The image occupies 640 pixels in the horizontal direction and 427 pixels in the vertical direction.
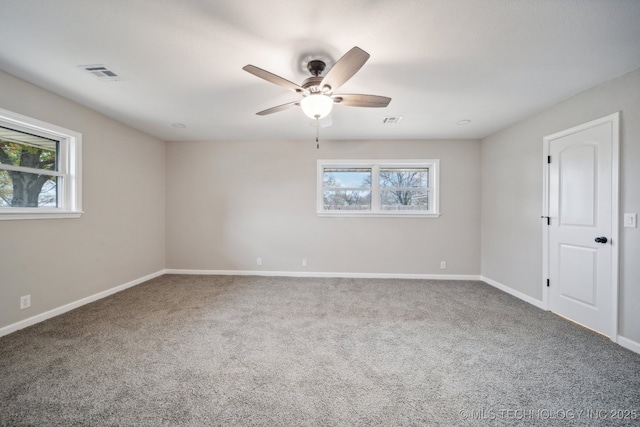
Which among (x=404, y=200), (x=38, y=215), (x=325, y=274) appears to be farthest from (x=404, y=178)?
(x=38, y=215)

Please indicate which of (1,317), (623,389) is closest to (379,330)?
(623,389)

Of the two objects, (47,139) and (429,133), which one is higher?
(429,133)

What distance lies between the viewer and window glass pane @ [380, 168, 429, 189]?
431 cm

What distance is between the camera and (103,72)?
2.18m

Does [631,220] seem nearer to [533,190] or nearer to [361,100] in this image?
[533,190]

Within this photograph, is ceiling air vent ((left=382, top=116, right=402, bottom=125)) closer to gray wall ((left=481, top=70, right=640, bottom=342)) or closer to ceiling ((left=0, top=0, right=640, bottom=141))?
ceiling ((left=0, top=0, right=640, bottom=141))

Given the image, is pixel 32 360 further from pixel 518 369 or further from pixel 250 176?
pixel 518 369

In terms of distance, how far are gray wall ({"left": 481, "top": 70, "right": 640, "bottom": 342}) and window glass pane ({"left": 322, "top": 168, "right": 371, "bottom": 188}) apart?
6.67ft

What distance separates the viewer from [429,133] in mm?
3854

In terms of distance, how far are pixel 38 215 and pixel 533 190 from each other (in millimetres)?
5778

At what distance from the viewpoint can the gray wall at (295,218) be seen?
4152 mm

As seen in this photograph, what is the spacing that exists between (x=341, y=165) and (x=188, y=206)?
2.89m

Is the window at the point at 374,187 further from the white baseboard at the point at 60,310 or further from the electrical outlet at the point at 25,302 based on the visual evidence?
the electrical outlet at the point at 25,302

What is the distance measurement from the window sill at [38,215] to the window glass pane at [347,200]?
3.39m
